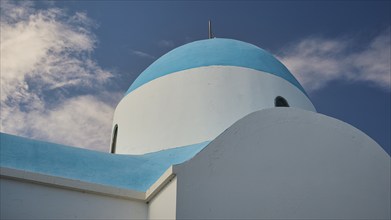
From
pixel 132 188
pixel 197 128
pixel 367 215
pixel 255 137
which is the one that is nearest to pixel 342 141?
pixel 367 215

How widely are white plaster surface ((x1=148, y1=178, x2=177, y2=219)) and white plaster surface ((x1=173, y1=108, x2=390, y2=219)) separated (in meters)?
0.11

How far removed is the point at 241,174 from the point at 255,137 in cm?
64

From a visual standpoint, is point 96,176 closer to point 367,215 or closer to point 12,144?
point 12,144

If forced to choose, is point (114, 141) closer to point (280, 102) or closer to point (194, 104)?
point (194, 104)

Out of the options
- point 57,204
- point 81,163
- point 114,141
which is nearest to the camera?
point 57,204

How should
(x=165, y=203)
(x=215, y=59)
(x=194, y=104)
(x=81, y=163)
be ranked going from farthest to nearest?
(x=215, y=59) → (x=194, y=104) → (x=81, y=163) → (x=165, y=203)

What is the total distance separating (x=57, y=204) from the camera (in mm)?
5828

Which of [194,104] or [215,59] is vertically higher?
[215,59]

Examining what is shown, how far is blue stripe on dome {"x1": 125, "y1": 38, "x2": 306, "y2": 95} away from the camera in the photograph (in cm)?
898

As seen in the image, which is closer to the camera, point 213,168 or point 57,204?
point 213,168

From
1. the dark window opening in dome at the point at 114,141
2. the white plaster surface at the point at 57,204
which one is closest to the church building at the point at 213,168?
the white plaster surface at the point at 57,204

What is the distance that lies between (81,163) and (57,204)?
105 centimetres

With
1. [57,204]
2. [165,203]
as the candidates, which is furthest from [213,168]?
[57,204]

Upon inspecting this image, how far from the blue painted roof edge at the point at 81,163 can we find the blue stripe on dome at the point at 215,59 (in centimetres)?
234
